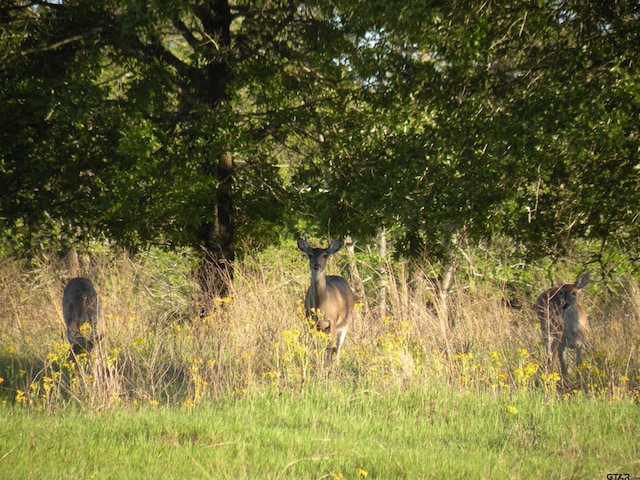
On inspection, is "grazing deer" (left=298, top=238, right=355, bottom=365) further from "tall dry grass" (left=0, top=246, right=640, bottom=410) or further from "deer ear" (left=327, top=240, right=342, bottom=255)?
"tall dry grass" (left=0, top=246, right=640, bottom=410)

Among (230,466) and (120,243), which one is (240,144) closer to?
(120,243)

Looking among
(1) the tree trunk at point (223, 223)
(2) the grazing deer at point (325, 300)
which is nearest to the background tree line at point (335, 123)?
(1) the tree trunk at point (223, 223)

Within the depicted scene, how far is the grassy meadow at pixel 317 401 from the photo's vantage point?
577 centimetres

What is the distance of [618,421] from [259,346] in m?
3.75

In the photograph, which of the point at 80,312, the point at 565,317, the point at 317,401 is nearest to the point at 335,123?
the point at 565,317

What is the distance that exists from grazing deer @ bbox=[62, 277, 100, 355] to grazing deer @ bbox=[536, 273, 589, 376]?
5.13m

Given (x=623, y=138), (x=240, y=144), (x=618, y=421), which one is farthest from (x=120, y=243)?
(x=618, y=421)

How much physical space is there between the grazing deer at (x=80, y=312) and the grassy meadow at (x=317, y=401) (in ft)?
0.86

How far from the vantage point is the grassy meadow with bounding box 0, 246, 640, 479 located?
5.77 metres

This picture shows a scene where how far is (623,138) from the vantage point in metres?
9.96

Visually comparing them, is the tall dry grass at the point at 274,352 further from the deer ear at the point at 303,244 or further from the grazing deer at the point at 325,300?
the deer ear at the point at 303,244

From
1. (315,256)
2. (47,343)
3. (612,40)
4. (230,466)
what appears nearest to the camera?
(230,466)

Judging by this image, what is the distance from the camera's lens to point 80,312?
988 cm

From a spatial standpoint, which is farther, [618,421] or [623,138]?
[623,138]
